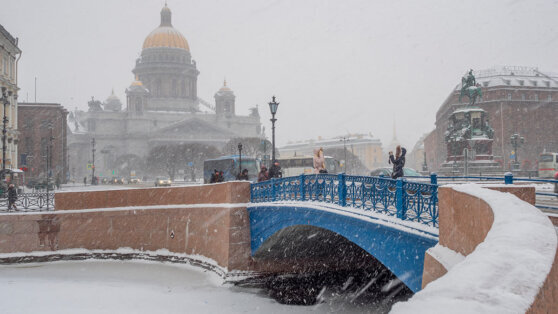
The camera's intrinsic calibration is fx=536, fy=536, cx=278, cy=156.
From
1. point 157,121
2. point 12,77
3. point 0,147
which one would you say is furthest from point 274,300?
point 157,121

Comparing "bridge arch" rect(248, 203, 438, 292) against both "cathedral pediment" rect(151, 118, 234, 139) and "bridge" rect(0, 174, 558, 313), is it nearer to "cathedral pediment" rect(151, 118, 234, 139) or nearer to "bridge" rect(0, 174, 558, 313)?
"bridge" rect(0, 174, 558, 313)

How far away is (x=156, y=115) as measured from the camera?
328ft

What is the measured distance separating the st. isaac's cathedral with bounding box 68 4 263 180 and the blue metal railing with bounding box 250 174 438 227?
78481 mm

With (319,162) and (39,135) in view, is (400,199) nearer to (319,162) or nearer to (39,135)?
(319,162)

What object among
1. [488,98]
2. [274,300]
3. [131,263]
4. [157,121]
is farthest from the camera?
[157,121]

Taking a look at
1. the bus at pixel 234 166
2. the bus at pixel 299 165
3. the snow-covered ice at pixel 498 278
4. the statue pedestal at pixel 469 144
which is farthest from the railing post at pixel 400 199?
the bus at pixel 299 165

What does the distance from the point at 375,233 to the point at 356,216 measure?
0.63 metres

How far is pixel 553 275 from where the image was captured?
96.4 inches

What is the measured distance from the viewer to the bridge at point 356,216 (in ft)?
28.3

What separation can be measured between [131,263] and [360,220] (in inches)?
518

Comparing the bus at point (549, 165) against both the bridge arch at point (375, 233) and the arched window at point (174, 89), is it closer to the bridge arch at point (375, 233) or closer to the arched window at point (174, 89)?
the bridge arch at point (375, 233)

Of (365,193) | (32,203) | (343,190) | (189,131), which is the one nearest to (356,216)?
(365,193)

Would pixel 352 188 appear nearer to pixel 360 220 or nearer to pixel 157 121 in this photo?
pixel 360 220

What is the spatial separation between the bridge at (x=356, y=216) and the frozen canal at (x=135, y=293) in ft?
7.34
